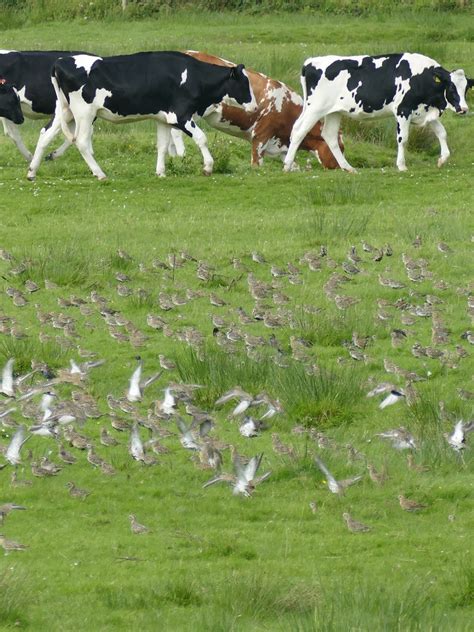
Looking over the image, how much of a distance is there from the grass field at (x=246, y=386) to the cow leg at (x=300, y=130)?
13.9 inches

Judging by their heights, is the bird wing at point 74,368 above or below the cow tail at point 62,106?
above

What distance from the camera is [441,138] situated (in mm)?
23688

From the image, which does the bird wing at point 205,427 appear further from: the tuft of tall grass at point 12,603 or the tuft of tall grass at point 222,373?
the tuft of tall grass at point 12,603

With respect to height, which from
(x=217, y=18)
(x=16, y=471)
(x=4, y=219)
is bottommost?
(x=217, y=18)

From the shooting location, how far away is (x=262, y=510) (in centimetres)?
1033

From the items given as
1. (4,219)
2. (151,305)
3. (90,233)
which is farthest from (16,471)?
(4,219)

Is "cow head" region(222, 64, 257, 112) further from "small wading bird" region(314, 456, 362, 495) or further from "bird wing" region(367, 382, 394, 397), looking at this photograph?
"small wading bird" region(314, 456, 362, 495)

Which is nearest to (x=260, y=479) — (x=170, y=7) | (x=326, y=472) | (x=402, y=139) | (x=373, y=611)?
(x=326, y=472)

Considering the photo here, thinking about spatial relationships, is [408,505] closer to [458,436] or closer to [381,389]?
[458,436]

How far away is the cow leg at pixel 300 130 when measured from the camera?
937 inches

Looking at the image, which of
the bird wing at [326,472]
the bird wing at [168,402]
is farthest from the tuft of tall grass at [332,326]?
the bird wing at [326,472]

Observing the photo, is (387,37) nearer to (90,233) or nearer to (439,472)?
(90,233)

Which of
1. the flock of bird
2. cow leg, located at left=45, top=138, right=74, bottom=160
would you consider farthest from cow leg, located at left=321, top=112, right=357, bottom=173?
the flock of bird

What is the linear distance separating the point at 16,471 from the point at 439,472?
9.49 ft
